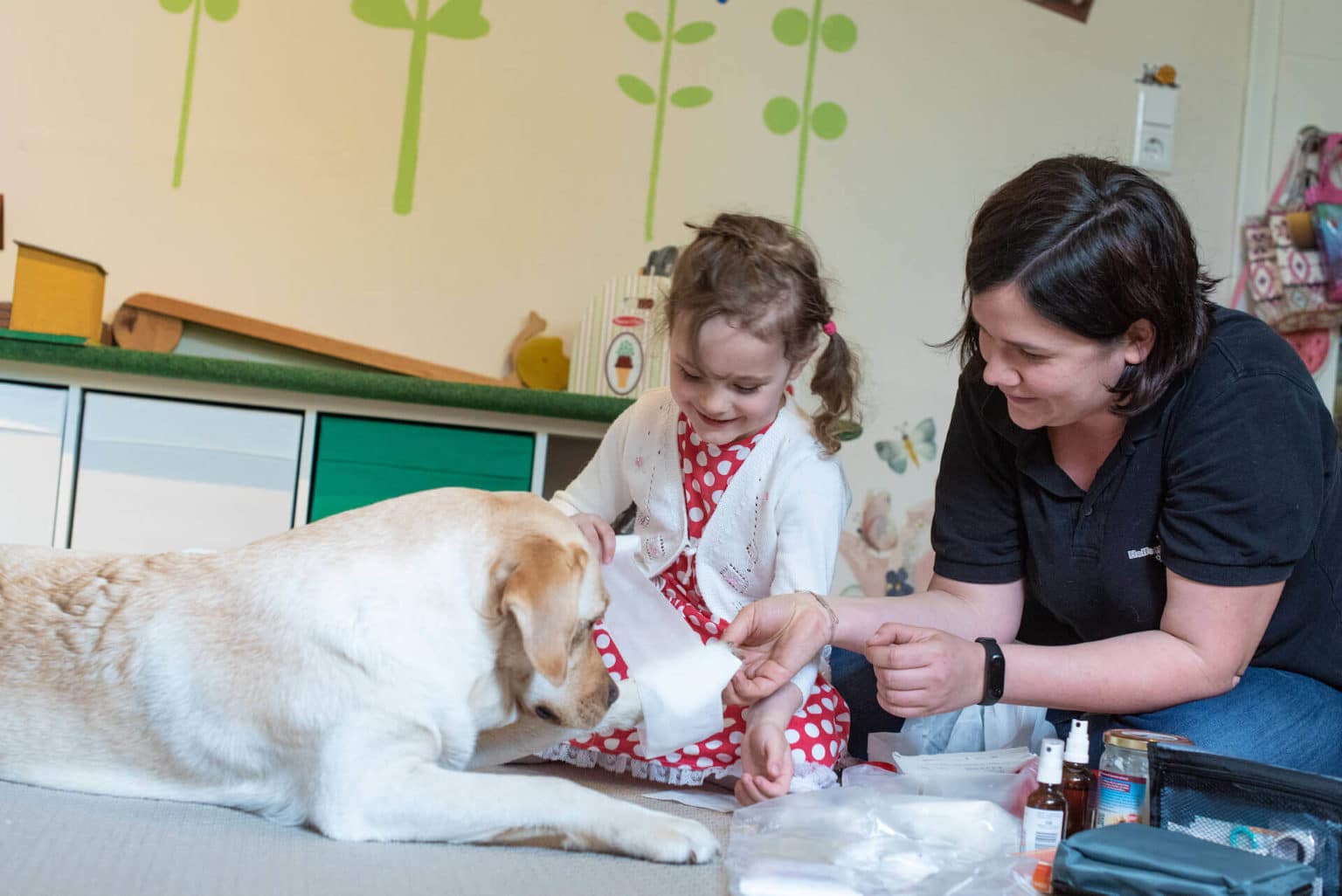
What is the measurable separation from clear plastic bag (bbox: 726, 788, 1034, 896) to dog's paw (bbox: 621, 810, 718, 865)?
4 cm

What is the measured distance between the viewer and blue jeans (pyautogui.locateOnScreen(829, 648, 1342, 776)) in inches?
56.3

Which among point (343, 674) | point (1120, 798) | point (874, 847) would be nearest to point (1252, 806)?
point (1120, 798)

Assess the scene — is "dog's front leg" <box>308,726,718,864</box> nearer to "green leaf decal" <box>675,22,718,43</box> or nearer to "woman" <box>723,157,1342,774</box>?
"woman" <box>723,157,1342,774</box>

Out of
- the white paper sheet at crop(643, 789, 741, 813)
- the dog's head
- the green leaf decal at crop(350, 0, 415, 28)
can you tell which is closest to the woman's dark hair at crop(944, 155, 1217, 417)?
the dog's head

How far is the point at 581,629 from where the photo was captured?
1.24 meters

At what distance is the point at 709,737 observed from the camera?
5.17ft

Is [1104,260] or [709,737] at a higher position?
[1104,260]

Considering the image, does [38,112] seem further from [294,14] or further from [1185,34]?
[1185,34]

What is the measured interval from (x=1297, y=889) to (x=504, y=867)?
699 mm

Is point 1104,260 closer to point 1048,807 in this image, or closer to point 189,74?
point 1048,807

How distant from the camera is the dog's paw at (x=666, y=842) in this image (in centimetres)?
112

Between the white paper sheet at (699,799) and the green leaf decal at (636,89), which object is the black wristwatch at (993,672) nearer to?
the white paper sheet at (699,799)

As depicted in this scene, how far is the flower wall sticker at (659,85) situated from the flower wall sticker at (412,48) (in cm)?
42

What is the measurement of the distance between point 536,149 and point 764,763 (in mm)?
1840
